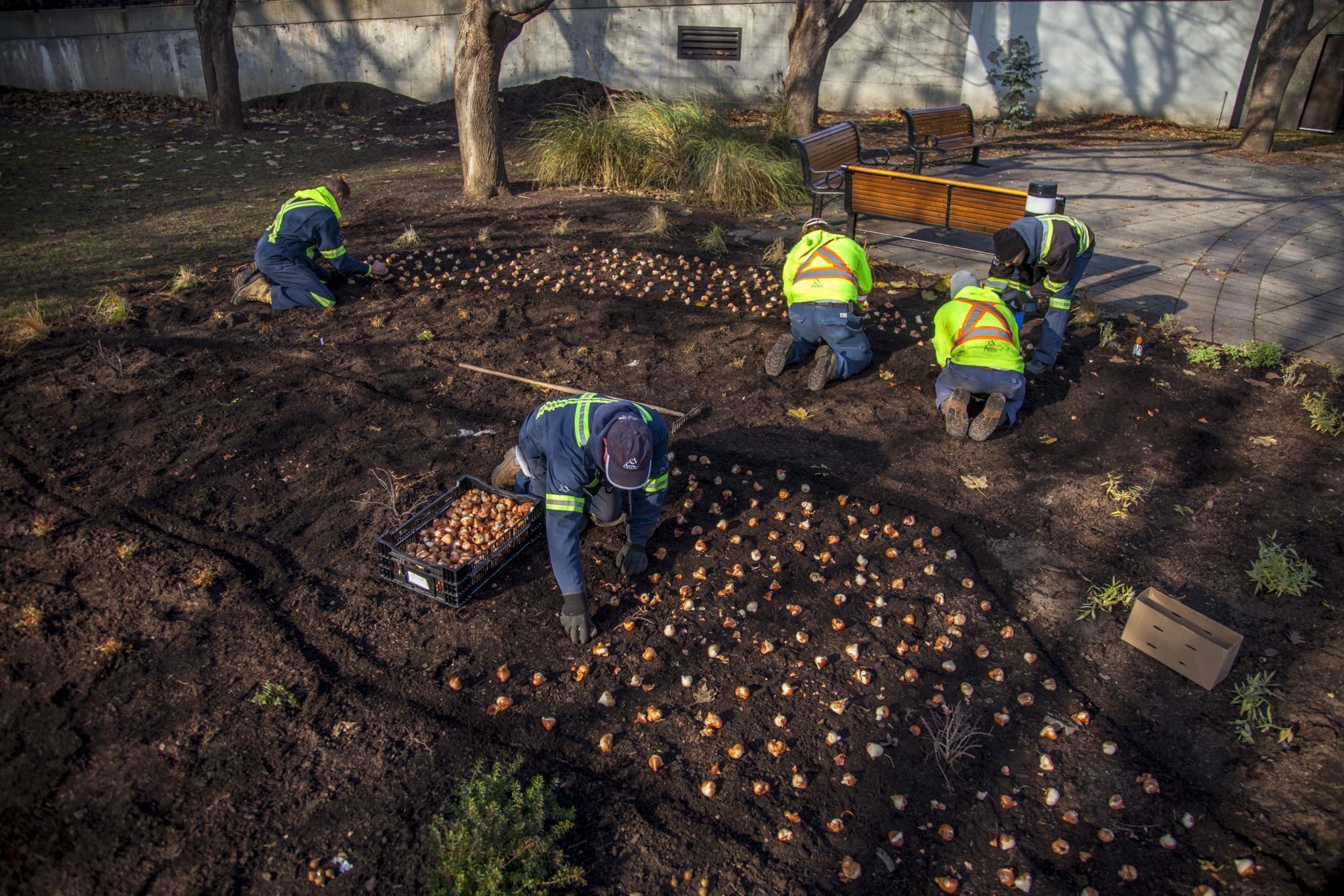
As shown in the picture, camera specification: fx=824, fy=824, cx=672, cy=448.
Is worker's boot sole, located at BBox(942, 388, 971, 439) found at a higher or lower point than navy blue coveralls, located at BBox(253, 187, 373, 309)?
lower

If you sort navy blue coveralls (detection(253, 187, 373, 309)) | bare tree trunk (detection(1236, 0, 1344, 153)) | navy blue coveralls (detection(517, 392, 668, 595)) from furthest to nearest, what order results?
bare tree trunk (detection(1236, 0, 1344, 153)), navy blue coveralls (detection(253, 187, 373, 309)), navy blue coveralls (detection(517, 392, 668, 595))

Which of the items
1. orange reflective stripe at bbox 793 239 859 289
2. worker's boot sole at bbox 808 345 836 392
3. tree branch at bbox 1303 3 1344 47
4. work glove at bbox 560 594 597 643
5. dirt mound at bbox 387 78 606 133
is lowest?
work glove at bbox 560 594 597 643

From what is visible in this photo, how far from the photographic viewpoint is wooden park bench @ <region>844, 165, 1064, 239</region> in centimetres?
795

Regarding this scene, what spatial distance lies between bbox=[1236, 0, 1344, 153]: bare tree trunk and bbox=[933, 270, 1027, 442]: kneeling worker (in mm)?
10636

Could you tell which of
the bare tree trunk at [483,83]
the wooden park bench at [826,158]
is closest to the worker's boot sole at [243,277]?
the bare tree trunk at [483,83]

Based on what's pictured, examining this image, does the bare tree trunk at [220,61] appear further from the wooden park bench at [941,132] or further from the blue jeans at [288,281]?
the wooden park bench at [941,132]

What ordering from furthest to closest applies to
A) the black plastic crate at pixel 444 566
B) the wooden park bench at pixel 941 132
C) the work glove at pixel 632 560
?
the wooden park bench at pixel 941 132, the work glove at pixel 632 560, the black plastic crate at pixel 444 566

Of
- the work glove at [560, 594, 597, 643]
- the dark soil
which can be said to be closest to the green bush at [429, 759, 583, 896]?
the dark soil

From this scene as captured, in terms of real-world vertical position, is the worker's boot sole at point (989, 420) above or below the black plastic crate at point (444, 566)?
above

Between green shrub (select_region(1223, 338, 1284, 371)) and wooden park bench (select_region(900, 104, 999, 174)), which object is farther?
wooden park bench (select_region(900, 104, 999, 174))

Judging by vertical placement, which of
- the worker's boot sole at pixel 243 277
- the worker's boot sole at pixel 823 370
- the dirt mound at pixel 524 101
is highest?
the dirt mound at pixel 524 101

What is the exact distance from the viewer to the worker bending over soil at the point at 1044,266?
6.45 m

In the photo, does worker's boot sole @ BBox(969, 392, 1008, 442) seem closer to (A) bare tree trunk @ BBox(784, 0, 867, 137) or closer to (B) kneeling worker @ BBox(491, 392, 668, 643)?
(B) kneeling worker @ BBox(491, 392, 668, 643)

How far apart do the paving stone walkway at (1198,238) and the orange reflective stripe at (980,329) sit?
8.01 ft
